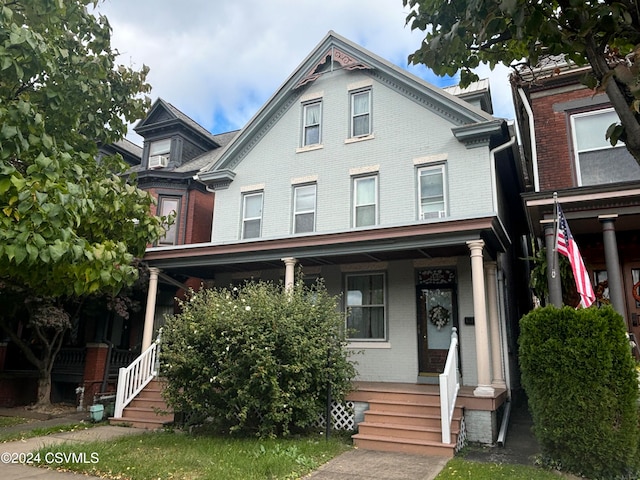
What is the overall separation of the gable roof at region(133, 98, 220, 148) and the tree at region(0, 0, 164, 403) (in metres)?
10.3

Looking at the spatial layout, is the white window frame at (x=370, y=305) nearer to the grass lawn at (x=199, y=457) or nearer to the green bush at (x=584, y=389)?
the grass lawn at (x=199, y=457)

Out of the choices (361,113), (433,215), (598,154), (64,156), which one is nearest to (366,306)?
(433,215)

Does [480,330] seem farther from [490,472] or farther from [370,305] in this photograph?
[370,305]

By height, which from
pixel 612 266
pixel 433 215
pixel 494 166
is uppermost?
pixel 494 166

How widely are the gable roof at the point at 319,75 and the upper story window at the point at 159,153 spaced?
3.83 metres

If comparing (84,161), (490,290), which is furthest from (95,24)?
(490,290)

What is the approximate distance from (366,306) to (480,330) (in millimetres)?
3848

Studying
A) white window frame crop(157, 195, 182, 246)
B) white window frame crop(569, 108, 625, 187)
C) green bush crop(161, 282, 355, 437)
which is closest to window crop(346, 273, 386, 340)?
green bush crop(161, 282, 355, 437)

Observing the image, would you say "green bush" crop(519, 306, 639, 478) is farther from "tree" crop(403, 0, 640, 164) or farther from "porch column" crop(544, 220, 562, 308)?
"tree" crop(403, 0, 640, 164)

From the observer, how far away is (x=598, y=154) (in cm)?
991

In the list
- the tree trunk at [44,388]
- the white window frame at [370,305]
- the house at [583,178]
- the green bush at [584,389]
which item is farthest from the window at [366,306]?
the tree trunk at [44,388]

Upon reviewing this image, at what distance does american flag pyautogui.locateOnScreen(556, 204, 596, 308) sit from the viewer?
754 centimetres

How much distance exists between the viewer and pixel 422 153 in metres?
12.2

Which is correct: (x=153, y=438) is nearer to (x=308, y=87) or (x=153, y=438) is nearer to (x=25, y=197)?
(x=25, y=197)
